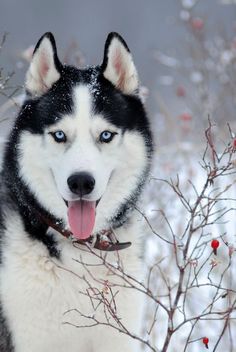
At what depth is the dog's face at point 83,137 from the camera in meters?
3.03

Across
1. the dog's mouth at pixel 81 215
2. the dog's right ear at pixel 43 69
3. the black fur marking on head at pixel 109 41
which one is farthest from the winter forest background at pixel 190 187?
the black fur marking on head at pixel 109 41

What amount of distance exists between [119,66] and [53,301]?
123 cm

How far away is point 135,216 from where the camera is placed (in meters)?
3.52

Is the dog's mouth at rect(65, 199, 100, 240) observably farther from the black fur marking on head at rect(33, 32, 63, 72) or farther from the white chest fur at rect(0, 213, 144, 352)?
the black fur marking on head at rect(33, 32, 63, 72)

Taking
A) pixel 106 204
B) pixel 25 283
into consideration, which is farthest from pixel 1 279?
pixel 106 204

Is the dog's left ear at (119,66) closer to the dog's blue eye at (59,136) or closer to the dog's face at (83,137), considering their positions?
the dog's face at (83,137)

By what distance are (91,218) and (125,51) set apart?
34.4 inches

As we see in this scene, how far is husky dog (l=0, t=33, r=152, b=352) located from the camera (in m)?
3.06

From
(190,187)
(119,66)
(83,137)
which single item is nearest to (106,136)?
(83,137)

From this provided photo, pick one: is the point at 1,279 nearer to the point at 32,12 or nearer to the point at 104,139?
the point at 104,139

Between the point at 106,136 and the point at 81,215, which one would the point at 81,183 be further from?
the point at 106,136

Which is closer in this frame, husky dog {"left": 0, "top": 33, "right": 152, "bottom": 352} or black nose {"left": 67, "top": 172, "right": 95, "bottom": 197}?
black nose {"left": 67, "top": 172, "right": 95, "bottom": 197}

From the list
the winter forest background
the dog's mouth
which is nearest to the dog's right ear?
the winter forest background

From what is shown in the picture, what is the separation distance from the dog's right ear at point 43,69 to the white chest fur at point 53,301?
0.68 meters
